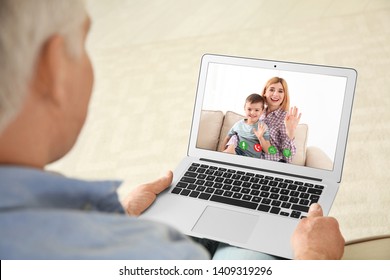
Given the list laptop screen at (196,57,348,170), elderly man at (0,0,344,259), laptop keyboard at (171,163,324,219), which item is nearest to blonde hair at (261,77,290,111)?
laptop screen at (196,57,348,170)

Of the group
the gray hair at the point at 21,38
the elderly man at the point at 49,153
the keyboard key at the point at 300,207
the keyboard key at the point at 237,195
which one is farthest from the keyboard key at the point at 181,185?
the gray hair at the point at 21,38

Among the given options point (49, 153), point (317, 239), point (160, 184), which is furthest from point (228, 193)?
point (49, 153)

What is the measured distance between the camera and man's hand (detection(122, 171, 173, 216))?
1.07 m

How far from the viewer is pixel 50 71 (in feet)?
1.76

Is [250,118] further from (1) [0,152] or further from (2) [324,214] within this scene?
(1) [0,152]

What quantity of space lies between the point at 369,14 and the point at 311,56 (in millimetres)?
495

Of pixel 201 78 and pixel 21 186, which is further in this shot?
pixel 201 78

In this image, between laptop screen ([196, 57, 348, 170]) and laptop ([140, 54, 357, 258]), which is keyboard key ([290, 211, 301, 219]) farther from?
laptop screen ([196, 57, 348, 170])

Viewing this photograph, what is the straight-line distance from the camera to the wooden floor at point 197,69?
182cm

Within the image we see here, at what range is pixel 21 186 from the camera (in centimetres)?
53

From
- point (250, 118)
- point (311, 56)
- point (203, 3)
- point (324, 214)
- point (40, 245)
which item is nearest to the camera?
point (40, 245)

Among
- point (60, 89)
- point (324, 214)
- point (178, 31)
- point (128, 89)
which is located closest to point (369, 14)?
point (178, 31)

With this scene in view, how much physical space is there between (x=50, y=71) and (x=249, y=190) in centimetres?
70

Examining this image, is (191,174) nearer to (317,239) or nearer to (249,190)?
(249,190)
